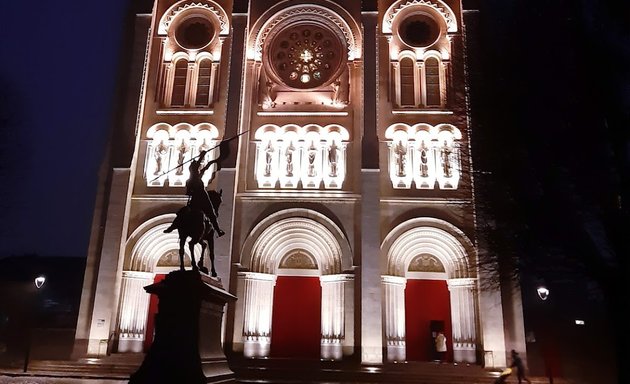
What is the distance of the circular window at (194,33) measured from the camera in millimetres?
21547

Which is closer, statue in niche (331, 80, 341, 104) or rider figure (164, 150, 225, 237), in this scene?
rider figure (164, 150, 225, 237)

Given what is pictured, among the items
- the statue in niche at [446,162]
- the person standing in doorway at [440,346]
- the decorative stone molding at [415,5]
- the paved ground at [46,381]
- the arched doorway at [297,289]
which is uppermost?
the decorative stone molding at [415,5]

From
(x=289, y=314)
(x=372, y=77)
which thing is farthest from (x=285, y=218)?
(x=372, y=77)

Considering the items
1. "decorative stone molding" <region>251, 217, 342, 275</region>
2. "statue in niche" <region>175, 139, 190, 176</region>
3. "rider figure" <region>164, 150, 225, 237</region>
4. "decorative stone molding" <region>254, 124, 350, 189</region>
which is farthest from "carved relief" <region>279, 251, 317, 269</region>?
"rider figure" <region>164, 150, 225, 237</region>

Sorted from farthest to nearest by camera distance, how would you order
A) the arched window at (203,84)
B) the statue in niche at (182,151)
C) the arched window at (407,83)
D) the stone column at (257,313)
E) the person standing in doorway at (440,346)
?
the arched window at (203,84) → the arched window at (407,83) → the statue in niche at (182,151) → the stone column at (257,313) → the person standing in doorway at (440,346)

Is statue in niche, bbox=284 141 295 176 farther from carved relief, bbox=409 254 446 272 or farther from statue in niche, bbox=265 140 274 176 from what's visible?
carved relief, bbox=409 254 446 272

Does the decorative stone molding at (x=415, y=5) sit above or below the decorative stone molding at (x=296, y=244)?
above

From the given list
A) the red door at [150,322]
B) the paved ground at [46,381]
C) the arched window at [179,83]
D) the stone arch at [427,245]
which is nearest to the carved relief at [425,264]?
the stone arch at [427,245]

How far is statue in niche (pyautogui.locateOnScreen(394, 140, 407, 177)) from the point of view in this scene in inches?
760

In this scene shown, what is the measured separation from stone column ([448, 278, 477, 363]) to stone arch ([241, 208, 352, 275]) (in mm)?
4119

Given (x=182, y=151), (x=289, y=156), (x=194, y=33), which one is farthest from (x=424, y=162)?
(x=194, y=33)

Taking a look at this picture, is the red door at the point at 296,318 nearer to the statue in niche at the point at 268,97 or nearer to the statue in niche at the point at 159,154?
the statue in niche at the point at 159,154

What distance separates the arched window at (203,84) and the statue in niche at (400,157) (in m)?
7.86

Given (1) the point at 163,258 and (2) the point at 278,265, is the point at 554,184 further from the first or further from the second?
(1) the point at 163,258
